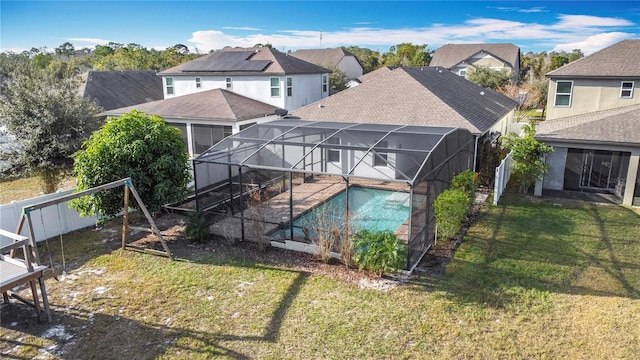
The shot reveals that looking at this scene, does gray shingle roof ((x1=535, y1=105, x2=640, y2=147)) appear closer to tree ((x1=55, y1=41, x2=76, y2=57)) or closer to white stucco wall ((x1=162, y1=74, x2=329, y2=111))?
white stucco wall ((x1=162, y1=74, x2=329, y2=111))

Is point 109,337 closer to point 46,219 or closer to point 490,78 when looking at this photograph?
point 46,219

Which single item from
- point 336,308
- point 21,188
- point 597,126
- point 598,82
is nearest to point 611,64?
point 598,82

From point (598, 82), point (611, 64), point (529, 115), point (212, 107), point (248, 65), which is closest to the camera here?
point (598, 82)

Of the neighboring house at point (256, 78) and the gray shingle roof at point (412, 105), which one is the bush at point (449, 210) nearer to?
the gray shingle roof at point (412, 105)

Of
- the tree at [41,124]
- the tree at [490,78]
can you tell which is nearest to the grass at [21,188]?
the tree at [41,124]

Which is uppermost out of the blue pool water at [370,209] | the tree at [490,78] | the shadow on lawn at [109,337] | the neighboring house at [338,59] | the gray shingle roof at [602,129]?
the neighboring house at [338,59]

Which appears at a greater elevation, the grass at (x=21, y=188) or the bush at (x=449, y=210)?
the bush at (x=449, y=210)

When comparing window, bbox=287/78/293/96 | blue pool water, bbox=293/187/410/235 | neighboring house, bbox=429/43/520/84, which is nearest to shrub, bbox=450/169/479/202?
blue pool water, bbox=293/187/410/235
